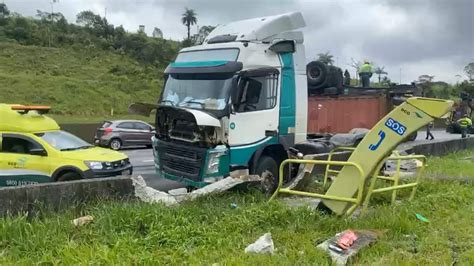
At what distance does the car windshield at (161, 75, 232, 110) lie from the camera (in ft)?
29.3

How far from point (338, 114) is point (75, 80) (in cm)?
3812

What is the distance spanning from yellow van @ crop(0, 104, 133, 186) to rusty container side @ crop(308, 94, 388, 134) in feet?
18.2

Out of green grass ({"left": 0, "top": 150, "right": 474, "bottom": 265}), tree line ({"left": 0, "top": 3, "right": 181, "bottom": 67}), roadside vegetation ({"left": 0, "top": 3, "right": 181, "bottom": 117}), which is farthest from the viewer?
tree line ({"left": 0, "top": 3, "right": 181, "bottom": 67})

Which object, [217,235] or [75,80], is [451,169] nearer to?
[217,235]

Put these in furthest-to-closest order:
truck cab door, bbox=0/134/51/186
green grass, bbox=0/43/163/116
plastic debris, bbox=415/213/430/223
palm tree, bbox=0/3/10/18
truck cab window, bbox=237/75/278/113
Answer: palm tree, bbox=0/3/10/18 < green grass, bbox=0/43/163/116 < truck cab door, bbox=0/134/51/186 < truck cab window, bbox=237/75/278/113 < plastic debris, bbox=415/213/430/223

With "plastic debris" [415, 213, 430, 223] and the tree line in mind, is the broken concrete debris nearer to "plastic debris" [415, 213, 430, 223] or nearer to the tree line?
"plastic debris" [415, 213, 430, 223]

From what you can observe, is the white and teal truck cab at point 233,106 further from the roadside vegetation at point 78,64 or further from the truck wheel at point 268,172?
the roadside vegetation at point 78,64

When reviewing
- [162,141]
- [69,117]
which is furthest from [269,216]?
[69,117]

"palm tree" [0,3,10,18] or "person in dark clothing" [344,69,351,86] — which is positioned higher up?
"palm tree" [0,3,10,18]

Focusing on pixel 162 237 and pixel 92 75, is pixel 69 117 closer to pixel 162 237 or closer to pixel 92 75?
pixel 92 75

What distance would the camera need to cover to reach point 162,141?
31.4 ft

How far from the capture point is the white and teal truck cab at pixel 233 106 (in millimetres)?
8828

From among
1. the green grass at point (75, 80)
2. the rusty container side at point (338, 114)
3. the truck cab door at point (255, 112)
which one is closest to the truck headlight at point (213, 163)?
the truck cab door at point (255, 112)

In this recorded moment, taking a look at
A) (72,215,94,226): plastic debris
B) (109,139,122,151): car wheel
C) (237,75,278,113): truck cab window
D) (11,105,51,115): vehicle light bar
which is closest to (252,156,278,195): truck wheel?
(237,75,278,113): truck cab window
